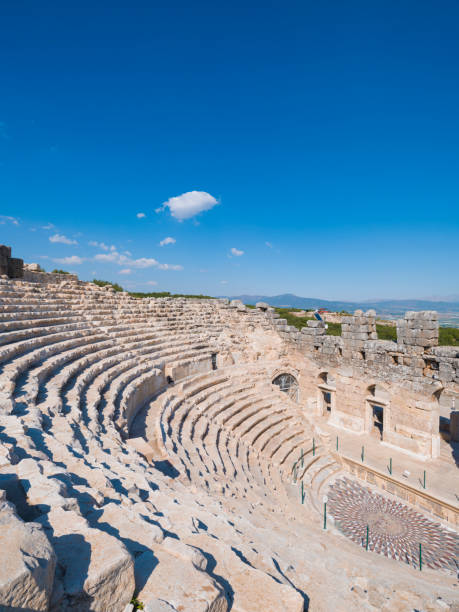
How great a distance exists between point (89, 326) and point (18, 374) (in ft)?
17.3

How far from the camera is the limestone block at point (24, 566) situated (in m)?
1.51

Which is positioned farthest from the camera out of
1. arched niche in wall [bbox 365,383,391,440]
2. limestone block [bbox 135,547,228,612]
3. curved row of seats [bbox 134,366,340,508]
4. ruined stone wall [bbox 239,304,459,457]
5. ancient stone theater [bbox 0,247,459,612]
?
arched niche in wall [bbox 365,383,391,440]

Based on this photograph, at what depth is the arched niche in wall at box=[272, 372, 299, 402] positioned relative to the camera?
1695 centimetres

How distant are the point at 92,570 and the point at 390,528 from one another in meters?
10.8

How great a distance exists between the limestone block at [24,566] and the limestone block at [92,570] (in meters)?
0.20

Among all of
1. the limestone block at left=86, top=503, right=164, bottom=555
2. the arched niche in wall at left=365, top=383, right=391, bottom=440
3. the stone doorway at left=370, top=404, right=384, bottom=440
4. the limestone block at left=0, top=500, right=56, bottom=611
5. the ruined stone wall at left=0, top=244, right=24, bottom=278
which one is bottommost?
the stone doorway at left=370, top=404, right=384, bottom=440

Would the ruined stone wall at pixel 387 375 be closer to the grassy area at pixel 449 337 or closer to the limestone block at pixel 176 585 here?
the grassy area at pixel 449 337

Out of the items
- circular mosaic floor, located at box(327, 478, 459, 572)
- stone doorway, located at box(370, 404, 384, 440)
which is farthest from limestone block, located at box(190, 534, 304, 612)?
stone doorway, located at box(370, 404, 384, 440)

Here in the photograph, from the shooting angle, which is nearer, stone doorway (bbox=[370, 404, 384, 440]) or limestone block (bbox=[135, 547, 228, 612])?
limestone block (bbox=[135, 547, 228, 612])

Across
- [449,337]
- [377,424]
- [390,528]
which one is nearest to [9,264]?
[390,528]

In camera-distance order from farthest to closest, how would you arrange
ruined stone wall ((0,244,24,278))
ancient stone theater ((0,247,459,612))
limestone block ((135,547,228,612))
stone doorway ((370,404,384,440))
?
1. stone doorway ((370,404,384,440))
2. ruined stone wall ((0,244,24,278))
3. ancient stone theater ((0,247,459,612))
4. limestone block ((135,547,228,612))

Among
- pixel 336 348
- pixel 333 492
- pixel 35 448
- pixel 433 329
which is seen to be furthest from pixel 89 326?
pixel 433 329

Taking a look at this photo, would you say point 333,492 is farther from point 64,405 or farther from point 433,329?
point 64,405

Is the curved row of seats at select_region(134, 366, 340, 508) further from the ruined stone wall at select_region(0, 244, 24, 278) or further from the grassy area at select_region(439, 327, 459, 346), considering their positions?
the grassy area at select_region(439, 327, 459, 346)
